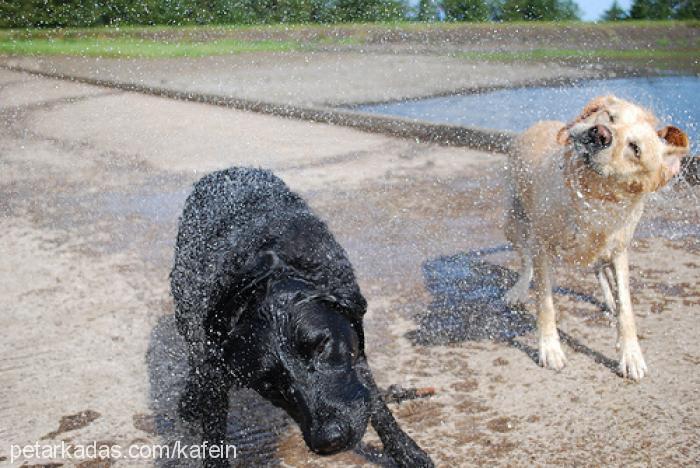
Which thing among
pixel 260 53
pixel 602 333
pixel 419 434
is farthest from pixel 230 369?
pixel 260 53

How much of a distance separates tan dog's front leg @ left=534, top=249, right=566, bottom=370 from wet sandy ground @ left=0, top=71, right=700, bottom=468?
82 millimetres

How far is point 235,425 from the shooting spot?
3754 millimetres

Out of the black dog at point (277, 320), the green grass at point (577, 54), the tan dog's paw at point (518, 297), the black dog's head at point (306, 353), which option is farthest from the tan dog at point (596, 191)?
the green grass at point (577, 54)

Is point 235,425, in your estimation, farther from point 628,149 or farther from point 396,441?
point 628,149

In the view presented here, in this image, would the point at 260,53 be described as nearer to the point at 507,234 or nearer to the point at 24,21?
the point at 24,21

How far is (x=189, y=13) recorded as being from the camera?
91.3 ft

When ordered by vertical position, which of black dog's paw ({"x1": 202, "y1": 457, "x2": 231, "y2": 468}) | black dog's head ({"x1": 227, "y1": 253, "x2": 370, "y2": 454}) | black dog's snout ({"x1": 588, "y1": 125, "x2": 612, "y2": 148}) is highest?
black dog's snout ({"x1": 588, "y1": 125, "x2": 612, "y2": 148})

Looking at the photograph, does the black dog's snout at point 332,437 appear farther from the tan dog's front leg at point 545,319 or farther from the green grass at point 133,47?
the green grass at point 133,47

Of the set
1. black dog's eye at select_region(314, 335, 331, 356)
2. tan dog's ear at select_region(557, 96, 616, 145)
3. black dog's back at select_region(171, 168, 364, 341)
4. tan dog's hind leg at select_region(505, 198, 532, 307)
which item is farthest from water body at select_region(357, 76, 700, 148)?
black dog's eye at select_region(314, 335, 331, 356)

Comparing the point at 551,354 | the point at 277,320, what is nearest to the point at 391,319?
the point at 551,354

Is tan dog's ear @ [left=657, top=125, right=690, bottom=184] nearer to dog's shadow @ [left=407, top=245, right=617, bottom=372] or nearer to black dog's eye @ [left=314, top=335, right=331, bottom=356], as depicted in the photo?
dog's shadow @ [left=407, top=245, right=617, bottom=372]

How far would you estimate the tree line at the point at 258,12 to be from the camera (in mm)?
24609

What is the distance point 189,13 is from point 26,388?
83.4ft

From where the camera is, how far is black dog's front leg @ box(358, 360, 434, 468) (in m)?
3.34
